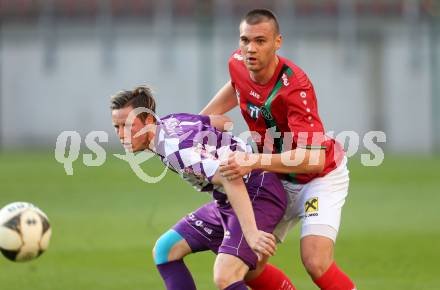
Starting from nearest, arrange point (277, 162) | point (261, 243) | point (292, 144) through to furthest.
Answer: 1. point (261, 243)
2. point (277, 162)
3. point (292, 144)

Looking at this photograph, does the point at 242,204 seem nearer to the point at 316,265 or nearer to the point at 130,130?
the point at 316,265

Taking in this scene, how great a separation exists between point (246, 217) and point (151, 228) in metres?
6.90

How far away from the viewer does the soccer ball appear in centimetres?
646

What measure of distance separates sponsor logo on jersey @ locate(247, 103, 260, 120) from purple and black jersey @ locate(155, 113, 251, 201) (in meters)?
0.25

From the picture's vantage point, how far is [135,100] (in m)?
6.54

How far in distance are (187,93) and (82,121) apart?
3494 mm

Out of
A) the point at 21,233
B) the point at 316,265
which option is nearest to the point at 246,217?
the point at 316,265

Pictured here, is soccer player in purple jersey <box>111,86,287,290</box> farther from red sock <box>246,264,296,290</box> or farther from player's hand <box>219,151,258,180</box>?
red sock <box>246,264,296,290</box>

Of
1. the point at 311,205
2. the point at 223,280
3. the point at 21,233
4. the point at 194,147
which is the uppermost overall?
the point at 194,147

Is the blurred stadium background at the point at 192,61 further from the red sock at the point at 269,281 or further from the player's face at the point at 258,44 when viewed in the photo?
the player's face at the point at 258,44

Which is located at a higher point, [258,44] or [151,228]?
[258,44]

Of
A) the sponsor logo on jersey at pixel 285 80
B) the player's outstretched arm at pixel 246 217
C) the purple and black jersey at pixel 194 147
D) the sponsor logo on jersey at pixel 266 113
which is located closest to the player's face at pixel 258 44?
the sponsor logo on jersey at pixel 285 80

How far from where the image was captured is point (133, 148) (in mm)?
6477

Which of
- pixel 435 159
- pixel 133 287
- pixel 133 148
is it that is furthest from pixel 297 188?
pixel 435 159
